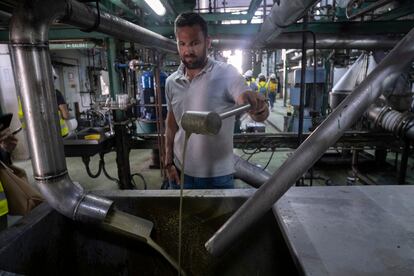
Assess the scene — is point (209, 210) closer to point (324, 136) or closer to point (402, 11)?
point (324, 136)

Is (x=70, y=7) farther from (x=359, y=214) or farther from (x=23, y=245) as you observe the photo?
(x=359, y=214)

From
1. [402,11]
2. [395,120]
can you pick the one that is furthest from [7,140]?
[402,11]

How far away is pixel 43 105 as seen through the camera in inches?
36.5

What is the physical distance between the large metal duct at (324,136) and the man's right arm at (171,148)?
0.89 m

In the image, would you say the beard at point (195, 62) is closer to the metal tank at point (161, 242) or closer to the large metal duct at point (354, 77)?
the metal tank at point (161, 242)

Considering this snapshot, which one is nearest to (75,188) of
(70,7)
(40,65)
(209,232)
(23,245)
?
(23,245)

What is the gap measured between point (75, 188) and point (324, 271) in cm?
97

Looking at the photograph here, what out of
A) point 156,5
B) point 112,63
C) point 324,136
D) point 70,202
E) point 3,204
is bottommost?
point 3,204

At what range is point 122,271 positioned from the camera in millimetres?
1253

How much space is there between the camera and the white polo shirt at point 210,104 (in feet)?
4.62

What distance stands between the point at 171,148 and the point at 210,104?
443 mm

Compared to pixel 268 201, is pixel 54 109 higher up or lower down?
higher up

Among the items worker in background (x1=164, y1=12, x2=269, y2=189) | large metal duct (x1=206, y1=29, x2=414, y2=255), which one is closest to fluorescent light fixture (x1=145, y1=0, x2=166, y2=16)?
worker in background (x1=164, y1=12, x2=269, y2=189)

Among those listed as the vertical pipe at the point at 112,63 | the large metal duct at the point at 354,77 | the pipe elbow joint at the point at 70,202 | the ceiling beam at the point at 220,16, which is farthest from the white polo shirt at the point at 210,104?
the large metal duct at the point at 354,77
